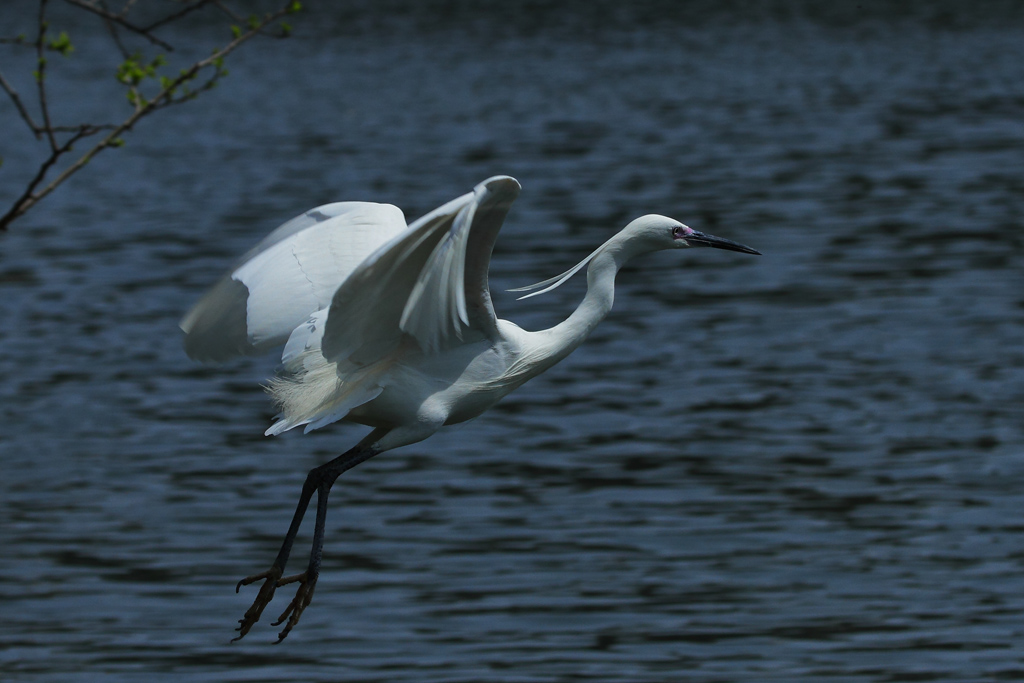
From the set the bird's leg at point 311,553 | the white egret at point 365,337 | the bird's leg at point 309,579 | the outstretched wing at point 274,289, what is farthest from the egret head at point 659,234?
the bird's leg at point 309,579

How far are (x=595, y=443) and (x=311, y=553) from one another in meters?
9.59

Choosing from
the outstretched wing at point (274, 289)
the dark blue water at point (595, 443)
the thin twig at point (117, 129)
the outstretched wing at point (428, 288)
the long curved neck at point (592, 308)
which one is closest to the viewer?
the outstretched wing at point (428, 288)

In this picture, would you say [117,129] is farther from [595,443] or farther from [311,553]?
[595,443]

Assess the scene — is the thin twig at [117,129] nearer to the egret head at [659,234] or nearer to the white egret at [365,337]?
the white egret at [365,337]

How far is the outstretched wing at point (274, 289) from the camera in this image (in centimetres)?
724

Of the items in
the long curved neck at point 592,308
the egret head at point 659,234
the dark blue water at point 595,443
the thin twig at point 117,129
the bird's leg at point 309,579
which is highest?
the thin twig at point 117,129

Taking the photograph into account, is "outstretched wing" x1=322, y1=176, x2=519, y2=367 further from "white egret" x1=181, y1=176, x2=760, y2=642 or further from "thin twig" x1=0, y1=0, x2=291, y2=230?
"thin twig" x1=0, y1=0, x2=291, y2=230

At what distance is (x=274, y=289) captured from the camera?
7.30 meters

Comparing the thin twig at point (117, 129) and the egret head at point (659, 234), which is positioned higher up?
the thin twig at point (117, 129)

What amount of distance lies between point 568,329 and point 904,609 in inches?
255

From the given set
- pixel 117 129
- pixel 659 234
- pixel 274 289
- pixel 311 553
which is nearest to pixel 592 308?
pixel 659 234

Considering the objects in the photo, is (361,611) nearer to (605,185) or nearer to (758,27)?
(605,185)

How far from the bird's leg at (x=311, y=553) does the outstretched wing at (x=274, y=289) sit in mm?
618

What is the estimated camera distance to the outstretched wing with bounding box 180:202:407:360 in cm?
724
